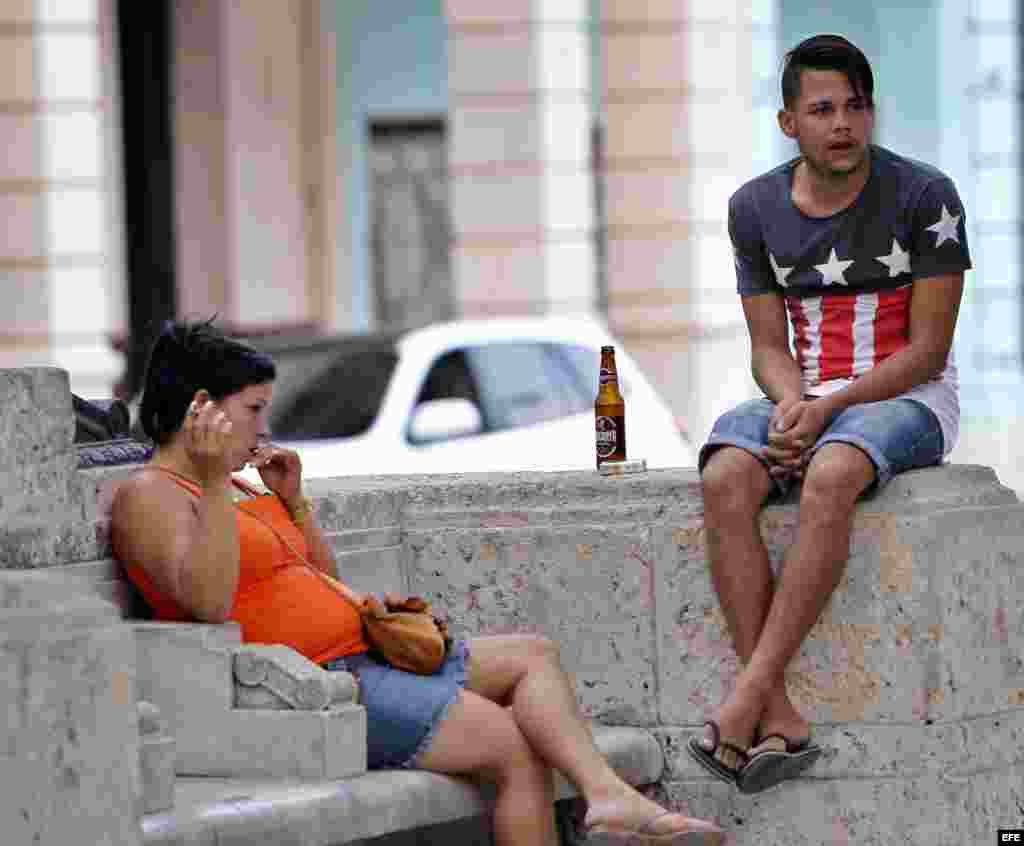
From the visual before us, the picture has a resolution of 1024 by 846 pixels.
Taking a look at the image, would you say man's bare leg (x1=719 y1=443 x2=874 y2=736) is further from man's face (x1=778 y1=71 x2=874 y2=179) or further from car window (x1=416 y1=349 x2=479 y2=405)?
car window (x1=416 y1=349 x2=479 y2=405)

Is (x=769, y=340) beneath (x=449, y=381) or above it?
above

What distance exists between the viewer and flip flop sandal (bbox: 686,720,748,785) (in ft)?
24.2

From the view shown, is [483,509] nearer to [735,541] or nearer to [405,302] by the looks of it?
[735,541]

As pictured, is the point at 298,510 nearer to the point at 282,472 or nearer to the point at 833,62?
the point at 282,472

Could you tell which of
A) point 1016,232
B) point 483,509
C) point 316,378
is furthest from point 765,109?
point 483,509

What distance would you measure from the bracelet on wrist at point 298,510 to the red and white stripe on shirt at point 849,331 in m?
1.35

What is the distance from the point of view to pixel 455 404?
1310 centimetres

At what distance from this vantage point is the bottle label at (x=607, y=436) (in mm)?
8039

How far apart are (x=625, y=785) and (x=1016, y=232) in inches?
813

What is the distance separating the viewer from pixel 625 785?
697cm

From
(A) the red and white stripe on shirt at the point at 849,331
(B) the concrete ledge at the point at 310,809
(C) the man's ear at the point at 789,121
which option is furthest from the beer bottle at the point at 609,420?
(B) the concrete ledge at the point at 310,809

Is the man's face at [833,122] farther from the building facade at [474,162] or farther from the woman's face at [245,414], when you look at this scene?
the building facade at [474,162]

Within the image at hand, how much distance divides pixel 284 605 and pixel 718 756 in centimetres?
112

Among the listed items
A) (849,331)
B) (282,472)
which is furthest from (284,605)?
(849,331)
